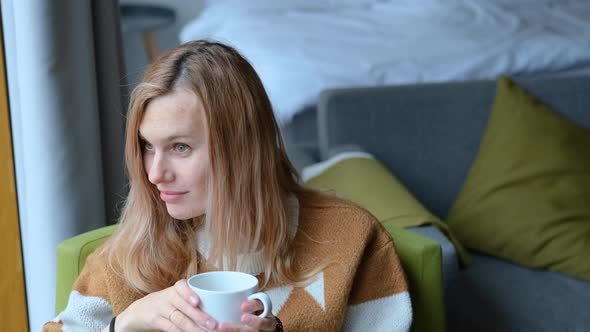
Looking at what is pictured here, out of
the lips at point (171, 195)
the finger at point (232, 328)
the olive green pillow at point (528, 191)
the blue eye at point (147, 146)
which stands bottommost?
the olive green pillow at point (528, 191)

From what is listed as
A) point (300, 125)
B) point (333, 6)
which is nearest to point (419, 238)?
point (300, 125)

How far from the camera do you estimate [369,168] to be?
191 centimetres

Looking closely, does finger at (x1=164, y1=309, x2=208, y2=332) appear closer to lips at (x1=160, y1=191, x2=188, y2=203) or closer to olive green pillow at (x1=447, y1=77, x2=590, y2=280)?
lips at (x1=160, y1=191, x2=188, y2=203)

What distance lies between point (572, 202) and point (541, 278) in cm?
24

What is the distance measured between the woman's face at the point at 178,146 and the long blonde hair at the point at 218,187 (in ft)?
0.04

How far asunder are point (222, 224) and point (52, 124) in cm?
51

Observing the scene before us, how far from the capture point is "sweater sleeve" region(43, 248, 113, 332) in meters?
1.18

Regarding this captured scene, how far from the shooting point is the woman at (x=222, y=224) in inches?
43.8

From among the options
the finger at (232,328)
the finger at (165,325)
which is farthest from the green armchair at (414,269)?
the finger at (232,328)

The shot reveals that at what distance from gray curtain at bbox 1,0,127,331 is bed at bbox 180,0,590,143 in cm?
81

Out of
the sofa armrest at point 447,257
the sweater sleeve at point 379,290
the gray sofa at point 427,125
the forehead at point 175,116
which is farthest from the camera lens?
the gray sofa at point 427,125

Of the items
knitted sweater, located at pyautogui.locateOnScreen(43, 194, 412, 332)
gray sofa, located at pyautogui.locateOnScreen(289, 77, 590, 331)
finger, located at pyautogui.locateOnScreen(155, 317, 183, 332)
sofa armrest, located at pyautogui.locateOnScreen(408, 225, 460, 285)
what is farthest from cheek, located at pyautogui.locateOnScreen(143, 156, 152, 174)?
gray sofa, located at pyautogui.locateOnScreen(289, 77, 590, 331)

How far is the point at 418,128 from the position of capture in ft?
7.30

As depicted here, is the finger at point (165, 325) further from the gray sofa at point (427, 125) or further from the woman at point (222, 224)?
the gray sofa at point (427, 125)
